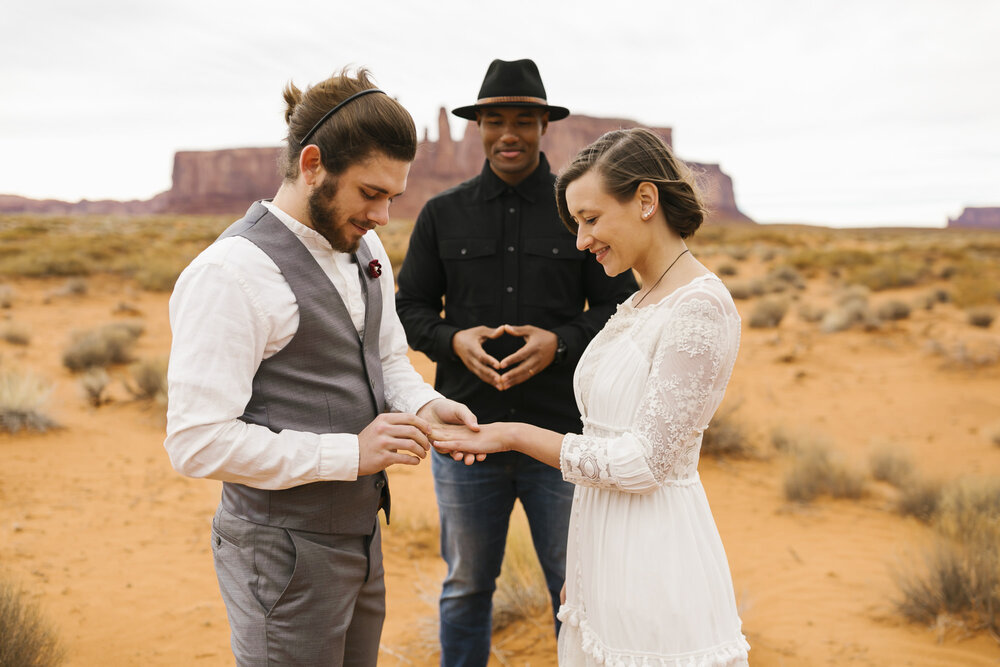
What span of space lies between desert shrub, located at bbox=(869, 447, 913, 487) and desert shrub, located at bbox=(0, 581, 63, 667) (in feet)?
22.9

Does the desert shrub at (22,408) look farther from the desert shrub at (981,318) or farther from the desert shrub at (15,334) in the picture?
the desert shrub at (981,318)

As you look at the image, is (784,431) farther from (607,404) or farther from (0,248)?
(0,248)

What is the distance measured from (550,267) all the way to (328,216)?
1.32 meters

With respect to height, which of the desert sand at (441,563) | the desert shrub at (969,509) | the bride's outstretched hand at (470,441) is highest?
the bride's outstretched hand at (470,441)

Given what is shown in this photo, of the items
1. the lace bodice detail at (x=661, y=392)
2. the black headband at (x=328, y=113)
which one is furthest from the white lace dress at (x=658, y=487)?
the black headband at (x=328, y=113)

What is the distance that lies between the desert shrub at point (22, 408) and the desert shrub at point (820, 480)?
312 inches

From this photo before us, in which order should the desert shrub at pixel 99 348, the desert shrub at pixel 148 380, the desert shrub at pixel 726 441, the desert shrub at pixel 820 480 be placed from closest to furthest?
the desert shrub at pixel 820 480 < the desert shrub at pixel 726 441 < the desert shrub at pixel 148 380 < the desert shrub at pixel 99 348

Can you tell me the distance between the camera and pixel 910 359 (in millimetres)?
11188

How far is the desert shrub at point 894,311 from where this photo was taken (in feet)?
43.9

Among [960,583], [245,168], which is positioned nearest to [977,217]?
[245,168]

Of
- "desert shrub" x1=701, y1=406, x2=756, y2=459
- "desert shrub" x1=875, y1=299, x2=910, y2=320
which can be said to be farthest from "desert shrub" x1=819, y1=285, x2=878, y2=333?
"desert shrub" x1=701, y1=406, x2=756, y2=459

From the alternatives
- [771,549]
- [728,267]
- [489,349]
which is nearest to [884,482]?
[771,549]

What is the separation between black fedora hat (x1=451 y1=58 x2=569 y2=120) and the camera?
295cm

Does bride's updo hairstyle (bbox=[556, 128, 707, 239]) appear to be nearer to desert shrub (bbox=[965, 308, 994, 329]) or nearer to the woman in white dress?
the woman in white dress
